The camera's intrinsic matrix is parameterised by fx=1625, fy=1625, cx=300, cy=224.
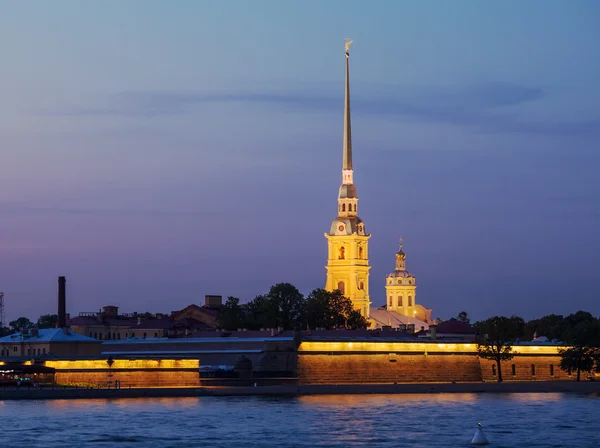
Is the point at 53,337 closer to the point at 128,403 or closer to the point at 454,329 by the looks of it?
the point at 128,403

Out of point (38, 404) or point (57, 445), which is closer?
point (57, 445)

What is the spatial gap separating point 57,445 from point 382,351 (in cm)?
5908

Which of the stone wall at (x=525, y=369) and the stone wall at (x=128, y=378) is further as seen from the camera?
the stone wall at (x=525, y=369)

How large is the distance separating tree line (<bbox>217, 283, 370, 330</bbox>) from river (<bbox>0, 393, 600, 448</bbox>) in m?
59.5

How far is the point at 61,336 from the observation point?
133750 mm

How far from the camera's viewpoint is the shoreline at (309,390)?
114 meters

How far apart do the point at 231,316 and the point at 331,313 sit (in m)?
13.5

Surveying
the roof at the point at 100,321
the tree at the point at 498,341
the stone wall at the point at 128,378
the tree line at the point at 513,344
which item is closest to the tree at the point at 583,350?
the tree line at the point at 513,344

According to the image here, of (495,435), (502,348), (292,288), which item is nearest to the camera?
(495,435)

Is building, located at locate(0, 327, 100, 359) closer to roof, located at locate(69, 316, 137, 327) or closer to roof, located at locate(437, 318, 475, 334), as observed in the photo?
roof, located at locate(69, 316, 137, 327)

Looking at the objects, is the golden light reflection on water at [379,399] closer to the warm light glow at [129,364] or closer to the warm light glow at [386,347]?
the warm light glow at [386,347]

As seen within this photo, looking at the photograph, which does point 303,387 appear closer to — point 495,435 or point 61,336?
point 61,336

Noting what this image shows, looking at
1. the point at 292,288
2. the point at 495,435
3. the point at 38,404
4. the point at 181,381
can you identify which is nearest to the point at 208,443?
the point at 495,435

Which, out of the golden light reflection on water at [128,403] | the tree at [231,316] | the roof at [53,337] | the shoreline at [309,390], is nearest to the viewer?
the golden light reflection on water at [128,403]
